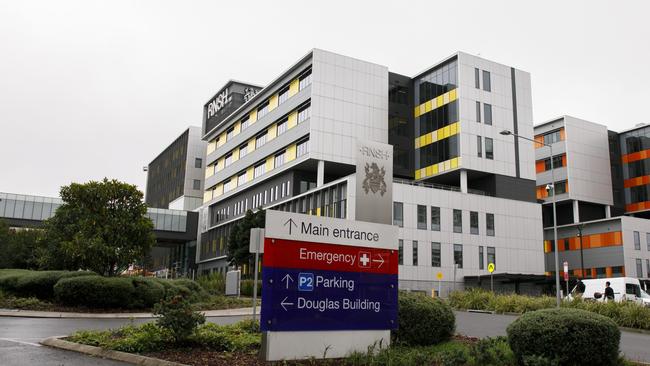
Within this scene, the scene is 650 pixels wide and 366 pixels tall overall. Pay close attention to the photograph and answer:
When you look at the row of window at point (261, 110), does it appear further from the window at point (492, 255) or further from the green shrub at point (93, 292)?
the green shrub at point (93, 292)

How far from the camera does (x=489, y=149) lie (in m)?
61.1

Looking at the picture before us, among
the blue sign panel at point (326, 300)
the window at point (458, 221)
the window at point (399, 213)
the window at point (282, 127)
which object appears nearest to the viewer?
the blue sign panel at point (326, 300)

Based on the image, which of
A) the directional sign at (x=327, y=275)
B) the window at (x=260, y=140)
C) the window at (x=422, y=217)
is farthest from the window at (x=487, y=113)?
the directional sign at (x=327, y=275)

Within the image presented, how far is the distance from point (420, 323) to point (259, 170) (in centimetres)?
5875

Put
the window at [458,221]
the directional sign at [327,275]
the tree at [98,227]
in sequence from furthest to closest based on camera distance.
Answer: the window at [458,221], the tree at [98,227], the directional sign at [327,275]

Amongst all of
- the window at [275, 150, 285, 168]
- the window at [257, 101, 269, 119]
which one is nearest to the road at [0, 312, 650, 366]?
the window at [275, 150, 285, 168]

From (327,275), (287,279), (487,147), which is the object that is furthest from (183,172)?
(287,279)

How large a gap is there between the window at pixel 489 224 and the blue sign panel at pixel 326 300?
49743mm

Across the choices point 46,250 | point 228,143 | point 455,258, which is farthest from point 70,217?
point 228,143

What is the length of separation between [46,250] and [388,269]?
29.8 meters

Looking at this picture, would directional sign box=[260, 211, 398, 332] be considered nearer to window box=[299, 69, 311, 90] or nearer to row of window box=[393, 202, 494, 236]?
row of window box=[393, 202, 494, 236]

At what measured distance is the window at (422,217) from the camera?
185 feet

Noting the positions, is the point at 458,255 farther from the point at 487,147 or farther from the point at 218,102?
the point at 218,102

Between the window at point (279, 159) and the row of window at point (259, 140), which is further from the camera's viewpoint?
the window at point (279, 159)
